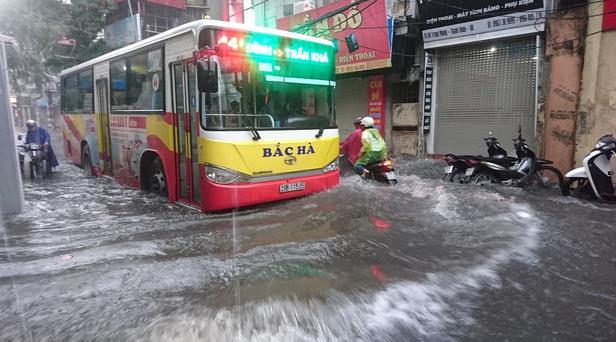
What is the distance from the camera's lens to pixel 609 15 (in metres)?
8.04

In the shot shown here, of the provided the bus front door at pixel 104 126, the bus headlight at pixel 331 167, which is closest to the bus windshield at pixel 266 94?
the bus headlight at pixel 331 167

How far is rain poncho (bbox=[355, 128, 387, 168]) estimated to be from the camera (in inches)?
315

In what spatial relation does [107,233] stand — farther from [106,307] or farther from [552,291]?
[552,291]

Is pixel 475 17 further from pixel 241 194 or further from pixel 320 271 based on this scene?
pixel 320 271

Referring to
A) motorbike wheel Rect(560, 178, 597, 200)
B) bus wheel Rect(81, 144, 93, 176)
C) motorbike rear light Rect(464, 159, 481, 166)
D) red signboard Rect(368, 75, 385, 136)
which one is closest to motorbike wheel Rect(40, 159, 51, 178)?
bus wheel Rect(81, 144, 93, 176)

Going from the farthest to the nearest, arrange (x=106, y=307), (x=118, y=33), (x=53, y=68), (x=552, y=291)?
(x=118, y=33) < (x=53, y=68) < (x=552, y=291) < (x=106, y=307)

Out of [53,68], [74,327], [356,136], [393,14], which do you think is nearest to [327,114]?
[356,136]

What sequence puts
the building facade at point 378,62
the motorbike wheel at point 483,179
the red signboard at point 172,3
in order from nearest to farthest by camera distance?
1. the motorbike wheel at point 483,179
2. the building facade at point 378,62
3. the red signboard at point 172,3

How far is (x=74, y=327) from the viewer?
3.10m

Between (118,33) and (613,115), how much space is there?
29.8 meters

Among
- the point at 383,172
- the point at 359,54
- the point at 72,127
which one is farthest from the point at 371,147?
the point at 72,127

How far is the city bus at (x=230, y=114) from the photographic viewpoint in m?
5.73

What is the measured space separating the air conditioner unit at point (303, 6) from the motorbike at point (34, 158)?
9.94m

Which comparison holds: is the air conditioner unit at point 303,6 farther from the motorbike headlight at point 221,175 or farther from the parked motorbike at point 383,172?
the motorbike headlight at point 221,175
